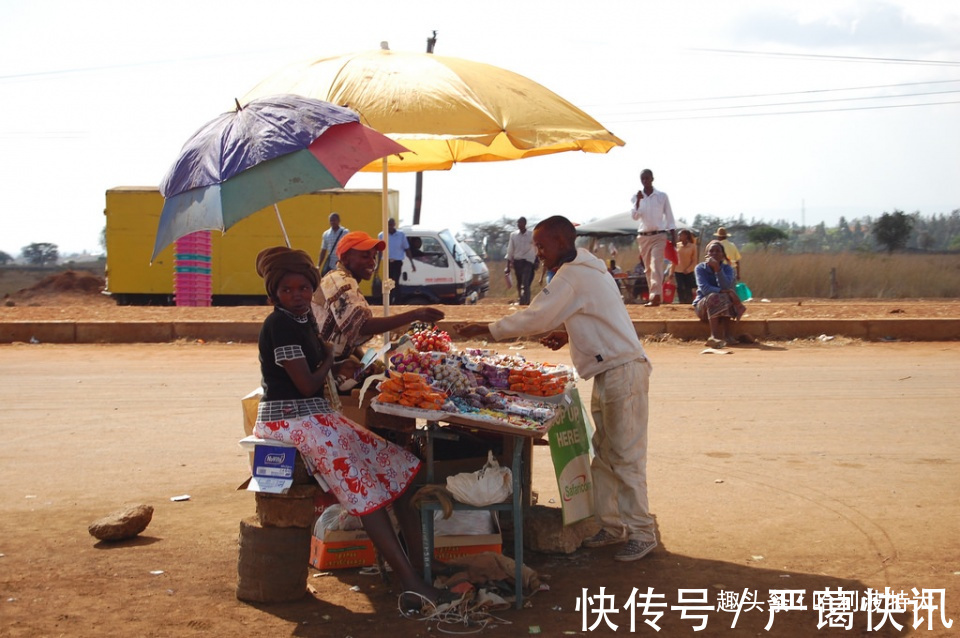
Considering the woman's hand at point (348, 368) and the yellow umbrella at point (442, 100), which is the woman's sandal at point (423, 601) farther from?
the yellow umbrella at point (442, 100)

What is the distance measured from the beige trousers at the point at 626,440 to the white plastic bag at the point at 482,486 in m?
0.79

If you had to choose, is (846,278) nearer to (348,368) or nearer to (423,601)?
(348,368)

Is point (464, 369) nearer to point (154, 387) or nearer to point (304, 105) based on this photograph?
point (304, 105)

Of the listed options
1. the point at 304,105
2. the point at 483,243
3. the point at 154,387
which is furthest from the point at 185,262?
the point at 483,243

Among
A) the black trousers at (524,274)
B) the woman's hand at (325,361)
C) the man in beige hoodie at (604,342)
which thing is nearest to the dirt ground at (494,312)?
the black trousers at (524,274)

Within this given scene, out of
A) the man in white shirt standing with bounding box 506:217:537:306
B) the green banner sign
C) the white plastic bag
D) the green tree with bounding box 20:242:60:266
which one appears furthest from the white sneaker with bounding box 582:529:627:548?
the green tree with bounding box 20:242:60:266

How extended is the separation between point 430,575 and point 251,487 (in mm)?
952

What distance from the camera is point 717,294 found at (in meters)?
14.9

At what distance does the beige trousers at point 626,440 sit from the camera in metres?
5.45

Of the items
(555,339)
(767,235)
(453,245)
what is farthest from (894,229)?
(555,339)

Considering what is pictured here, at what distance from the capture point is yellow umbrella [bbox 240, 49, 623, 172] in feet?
18.2

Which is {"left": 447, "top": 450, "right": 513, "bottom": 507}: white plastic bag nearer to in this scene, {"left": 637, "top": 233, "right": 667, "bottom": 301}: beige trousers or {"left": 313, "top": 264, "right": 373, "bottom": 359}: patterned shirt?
{"left": 313, "top": 264, "right": 373, "bottom": 359}: patterned shirt

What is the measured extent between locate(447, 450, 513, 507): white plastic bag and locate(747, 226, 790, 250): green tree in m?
43.8

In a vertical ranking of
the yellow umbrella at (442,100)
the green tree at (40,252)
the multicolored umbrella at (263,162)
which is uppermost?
the yellow umbrella at (442,100)
